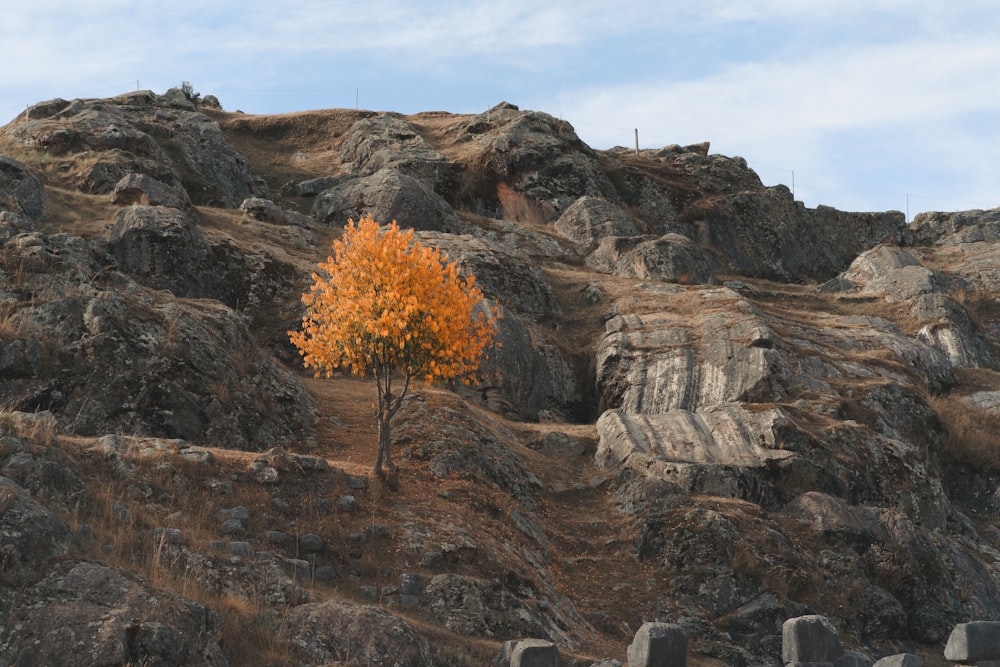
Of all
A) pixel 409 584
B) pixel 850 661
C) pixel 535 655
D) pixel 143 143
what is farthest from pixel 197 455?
pixel 143 143

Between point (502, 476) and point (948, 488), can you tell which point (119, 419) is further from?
point (948, 488)

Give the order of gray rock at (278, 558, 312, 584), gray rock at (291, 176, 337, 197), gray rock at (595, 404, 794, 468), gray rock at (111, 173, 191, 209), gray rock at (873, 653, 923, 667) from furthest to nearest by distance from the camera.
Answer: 1. gray rock at (291, 176, 337, 197)
2. gray rock at (111, 173, 191, 209)
3. gray rock at (595, 404, 794, 468)
4. gray rock at (278, 558, 312, 584)
5. gray rock at (873, 653, 923, 667)

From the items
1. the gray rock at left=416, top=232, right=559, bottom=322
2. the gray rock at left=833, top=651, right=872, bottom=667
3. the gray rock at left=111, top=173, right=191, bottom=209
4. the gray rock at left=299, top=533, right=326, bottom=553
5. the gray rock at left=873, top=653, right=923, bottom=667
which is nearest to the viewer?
the gray rock at left=873, top=653, right=923, bottom=667

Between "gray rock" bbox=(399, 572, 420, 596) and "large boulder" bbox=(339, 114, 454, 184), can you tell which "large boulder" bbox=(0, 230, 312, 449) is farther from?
"large boulder" bbox=(339, 114, 454, 184)

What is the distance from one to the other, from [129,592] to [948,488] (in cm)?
2852

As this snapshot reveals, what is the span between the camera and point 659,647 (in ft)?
44.6

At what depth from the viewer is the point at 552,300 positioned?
135 feet

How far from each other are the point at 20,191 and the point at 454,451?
66.3 feet

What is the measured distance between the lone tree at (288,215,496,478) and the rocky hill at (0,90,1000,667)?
2649mm

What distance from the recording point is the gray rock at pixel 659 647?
44.5ft

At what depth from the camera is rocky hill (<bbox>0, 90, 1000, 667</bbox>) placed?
48.3 feet

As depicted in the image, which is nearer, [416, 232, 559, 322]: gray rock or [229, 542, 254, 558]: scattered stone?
[229, 542, 254, 558]: scattered stone

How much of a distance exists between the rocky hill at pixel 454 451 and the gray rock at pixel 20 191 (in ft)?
0.74

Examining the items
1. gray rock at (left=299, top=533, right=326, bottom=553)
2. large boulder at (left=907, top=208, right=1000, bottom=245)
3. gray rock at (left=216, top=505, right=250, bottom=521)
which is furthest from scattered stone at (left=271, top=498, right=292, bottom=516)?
large boulder at (left=907, top=208, right=1000, bottom=245)
